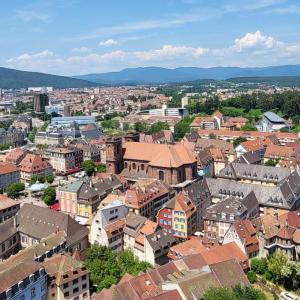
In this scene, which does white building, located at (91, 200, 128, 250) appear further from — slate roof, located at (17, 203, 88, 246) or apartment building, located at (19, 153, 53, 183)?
apartment building, located at (19, 153, 53, 183)

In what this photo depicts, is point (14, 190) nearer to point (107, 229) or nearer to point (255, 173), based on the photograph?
point (107, 229)

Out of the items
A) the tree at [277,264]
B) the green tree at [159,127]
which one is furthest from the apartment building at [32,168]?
the tree at [277,264]

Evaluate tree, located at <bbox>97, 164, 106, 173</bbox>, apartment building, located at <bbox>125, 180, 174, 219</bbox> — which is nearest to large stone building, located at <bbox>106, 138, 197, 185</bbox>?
apartment building, located at <bbox>125, 180, 174, 219</bbox>

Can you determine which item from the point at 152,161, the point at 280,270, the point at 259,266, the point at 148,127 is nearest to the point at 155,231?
the point at 259,266

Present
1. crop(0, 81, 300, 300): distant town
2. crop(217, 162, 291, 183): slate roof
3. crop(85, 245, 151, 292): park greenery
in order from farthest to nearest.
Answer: crop(217, 162, 291, 183): slate roof
crop(85, 245, 151, 292): park greenery
crop(0, 81, 300, 300): distant town

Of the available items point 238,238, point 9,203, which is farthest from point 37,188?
point 238,238

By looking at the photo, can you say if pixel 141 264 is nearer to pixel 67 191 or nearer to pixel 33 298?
pixel 33 298
